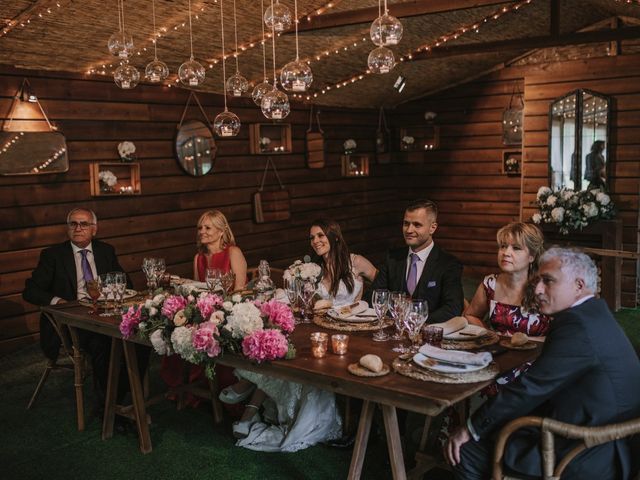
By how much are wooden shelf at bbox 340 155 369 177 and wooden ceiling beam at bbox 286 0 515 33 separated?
11.0 ft

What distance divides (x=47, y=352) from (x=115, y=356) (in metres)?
0.82

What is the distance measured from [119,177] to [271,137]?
2.35 m

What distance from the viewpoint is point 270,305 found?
9.94 ft

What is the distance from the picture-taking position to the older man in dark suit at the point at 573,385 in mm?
2354

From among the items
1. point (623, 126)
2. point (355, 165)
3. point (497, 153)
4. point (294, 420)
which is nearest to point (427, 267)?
point (294, 420)

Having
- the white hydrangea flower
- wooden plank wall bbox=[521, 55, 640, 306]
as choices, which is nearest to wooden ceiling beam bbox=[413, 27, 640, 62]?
wooden plank wall bbox=[521, 55, 640, 306]

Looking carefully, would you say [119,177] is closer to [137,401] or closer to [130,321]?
[137,401]

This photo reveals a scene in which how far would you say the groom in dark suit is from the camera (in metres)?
4.03

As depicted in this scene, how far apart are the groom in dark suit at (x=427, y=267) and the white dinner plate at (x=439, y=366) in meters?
1.25

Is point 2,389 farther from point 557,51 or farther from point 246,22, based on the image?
point 557,51

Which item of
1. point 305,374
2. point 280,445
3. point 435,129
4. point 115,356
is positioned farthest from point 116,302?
point 435,129

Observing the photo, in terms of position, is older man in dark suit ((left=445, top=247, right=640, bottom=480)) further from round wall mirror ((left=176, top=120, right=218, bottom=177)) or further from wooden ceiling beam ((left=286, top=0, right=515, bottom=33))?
round wall mirror ((left=176, top=120, right=218, bottom=177))

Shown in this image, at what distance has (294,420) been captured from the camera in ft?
12.9

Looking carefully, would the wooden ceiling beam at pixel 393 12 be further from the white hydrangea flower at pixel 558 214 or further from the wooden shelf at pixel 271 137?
the white hydrangea flower at pixel 558 214
